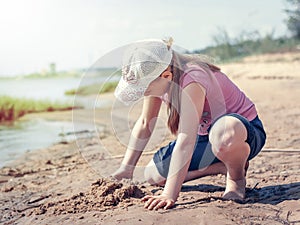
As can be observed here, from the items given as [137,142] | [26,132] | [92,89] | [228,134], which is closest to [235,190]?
[228,134]

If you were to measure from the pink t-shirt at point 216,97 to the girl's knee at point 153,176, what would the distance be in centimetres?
43

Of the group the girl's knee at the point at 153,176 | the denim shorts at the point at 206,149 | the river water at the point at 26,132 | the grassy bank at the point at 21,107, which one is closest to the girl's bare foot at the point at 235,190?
the denim shorts at the point at 206,149

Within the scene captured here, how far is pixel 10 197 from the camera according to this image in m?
3.56

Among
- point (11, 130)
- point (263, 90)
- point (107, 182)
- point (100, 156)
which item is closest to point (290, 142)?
point (100, 156)

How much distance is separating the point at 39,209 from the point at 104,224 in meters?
0.65

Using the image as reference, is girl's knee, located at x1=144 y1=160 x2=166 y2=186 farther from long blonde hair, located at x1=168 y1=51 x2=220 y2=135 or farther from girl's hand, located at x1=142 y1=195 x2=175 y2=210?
girl's hand, located at x1=142 y1=195 x2=175 y2=210

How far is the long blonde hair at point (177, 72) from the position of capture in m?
2.79

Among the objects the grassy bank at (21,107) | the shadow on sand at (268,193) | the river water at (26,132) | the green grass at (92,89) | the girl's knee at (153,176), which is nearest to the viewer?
the shadow on sand at (268,193)

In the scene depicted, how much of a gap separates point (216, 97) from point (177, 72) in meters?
0.27

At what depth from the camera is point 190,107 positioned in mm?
2705

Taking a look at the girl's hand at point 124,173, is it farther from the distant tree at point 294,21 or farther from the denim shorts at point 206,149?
the distant tree at point 294,21

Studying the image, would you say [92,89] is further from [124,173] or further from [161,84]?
[161,84]

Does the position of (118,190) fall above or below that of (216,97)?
below

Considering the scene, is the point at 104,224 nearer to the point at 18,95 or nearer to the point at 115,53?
the point at 115,53
